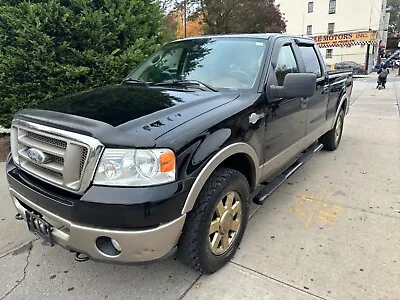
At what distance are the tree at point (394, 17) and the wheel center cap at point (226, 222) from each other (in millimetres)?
69312

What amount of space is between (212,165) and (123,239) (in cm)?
74

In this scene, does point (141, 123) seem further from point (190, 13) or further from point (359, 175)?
point (190, 13)

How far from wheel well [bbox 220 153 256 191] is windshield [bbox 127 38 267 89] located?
64 cm

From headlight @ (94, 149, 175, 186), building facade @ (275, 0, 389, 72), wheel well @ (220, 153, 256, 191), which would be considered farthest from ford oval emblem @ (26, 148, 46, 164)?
building facade @ (275, 0, 389, 72)

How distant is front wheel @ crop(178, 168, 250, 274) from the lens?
7.14 feet

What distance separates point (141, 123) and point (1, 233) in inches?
83.4

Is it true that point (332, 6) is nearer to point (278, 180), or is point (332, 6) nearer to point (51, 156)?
point (278, 180)

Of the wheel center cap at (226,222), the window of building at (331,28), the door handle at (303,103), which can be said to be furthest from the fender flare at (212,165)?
the window of building at (331,28)

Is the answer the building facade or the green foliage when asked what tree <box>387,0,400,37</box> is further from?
the green foliage

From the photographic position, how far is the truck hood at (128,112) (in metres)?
1.90

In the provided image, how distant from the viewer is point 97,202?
1819 millimetres

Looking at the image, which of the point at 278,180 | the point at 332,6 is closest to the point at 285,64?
the point at 278,180

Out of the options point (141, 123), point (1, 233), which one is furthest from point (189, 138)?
point (1, 233)

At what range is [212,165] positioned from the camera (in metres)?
2.19
